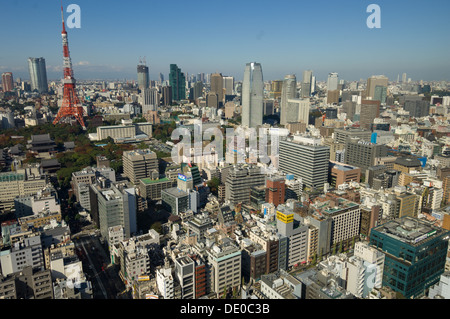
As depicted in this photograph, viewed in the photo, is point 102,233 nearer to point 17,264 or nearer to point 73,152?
point 17,264

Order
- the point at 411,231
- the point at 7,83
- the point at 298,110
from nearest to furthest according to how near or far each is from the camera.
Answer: the point at 411,231
the point at 298,110
the point at 7,83

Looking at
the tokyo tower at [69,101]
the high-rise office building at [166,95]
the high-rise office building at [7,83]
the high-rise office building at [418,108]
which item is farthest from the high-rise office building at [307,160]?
the high-rise office building at [7,83]

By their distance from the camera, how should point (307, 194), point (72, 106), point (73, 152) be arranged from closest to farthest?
point (307, 194)
point (73, 152)
point (72, 106)

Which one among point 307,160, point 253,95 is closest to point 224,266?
point 307,160

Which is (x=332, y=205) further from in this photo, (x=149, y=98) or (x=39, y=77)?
(x=39, y=77)

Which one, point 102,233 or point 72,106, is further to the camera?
point 72,106
